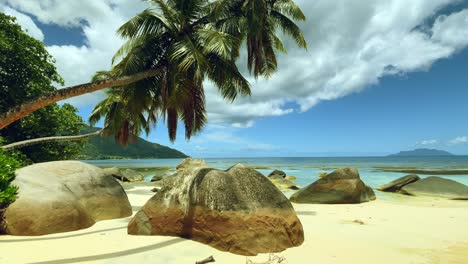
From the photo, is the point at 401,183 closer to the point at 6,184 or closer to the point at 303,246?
the point at 303,246

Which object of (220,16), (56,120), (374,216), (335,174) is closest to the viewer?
(374,216)

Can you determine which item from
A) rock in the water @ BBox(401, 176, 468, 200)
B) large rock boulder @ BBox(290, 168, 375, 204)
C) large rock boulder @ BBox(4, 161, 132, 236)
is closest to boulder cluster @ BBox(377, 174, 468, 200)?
rock in the water @ BBox(401, 176, 468, 200)

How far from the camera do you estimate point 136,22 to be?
10047mm

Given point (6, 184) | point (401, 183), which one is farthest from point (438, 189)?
point (6, 184)

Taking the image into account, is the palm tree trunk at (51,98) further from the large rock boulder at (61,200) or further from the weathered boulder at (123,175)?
the weathered boulder at (123,175)

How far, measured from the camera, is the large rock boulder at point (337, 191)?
13.2 m

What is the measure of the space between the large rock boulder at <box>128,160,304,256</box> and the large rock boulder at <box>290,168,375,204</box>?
24.8 ft

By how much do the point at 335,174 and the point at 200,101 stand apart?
7.40 meters

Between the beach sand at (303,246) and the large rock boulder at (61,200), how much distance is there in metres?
0.28

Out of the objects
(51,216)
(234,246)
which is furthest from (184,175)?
(51,216)

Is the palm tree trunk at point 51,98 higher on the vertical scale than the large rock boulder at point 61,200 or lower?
higher

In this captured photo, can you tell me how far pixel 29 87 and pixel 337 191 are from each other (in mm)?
17814

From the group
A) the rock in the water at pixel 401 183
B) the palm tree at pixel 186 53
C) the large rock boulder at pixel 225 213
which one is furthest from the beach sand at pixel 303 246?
the rock in the water at pixel 401 183

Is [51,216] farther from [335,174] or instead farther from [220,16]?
[335,174]
